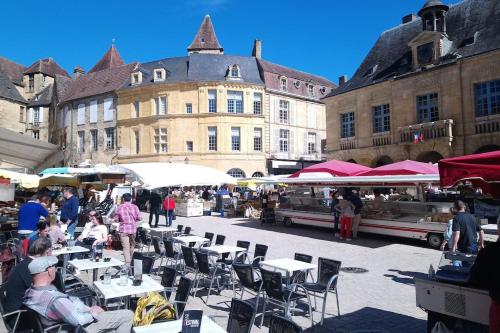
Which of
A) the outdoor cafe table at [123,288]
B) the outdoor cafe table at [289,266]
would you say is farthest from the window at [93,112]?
the outdoor cafe table at [123,288]

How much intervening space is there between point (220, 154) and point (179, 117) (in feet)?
15.8

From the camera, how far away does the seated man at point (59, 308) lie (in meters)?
3.81

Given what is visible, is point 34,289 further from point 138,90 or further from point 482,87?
point 138,90

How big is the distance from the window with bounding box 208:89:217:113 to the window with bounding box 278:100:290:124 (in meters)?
6.14

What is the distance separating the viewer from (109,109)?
37.9 m

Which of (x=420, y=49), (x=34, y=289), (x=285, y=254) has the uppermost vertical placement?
(x=420, y=49)

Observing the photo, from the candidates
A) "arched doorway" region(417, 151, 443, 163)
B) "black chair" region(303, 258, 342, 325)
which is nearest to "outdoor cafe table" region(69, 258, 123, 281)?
"black chair" region(303, 258, 342, 325)

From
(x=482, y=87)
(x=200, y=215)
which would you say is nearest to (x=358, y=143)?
(x=482, y=87)

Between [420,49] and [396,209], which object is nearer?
[396,209]

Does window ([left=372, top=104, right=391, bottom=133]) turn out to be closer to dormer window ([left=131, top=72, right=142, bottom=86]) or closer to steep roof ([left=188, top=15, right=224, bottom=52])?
steep roof ([left=188, top=15, right=224, bottom=52])

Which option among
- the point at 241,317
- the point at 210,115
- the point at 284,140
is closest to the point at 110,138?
the point at 210,115

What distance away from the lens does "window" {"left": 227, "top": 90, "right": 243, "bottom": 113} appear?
1359 inches

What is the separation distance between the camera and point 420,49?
2253cm

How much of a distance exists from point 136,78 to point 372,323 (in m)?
35.0
